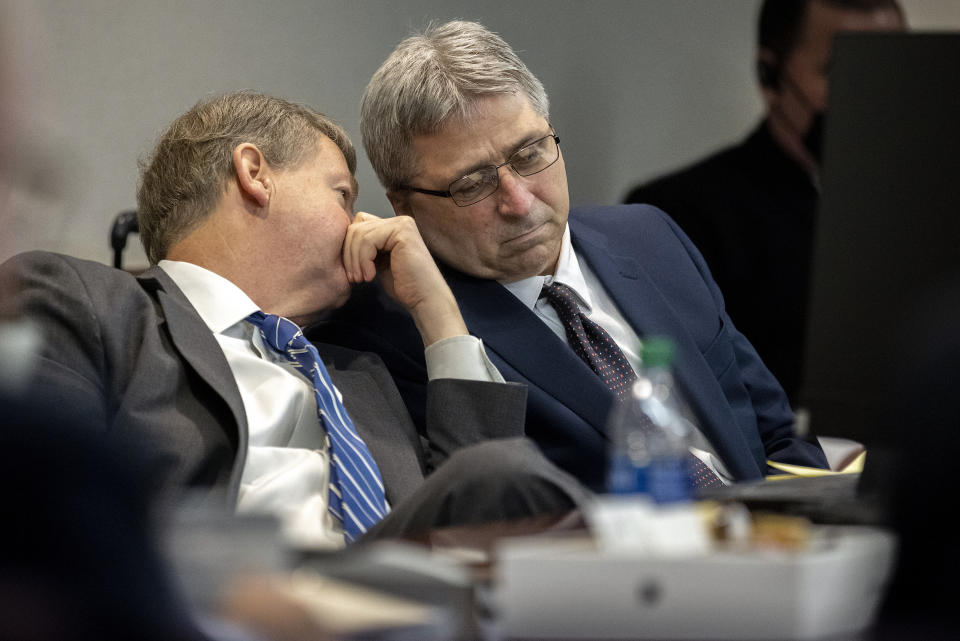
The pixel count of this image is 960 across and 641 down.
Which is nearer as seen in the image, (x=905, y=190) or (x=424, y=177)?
(x=905, y=190)

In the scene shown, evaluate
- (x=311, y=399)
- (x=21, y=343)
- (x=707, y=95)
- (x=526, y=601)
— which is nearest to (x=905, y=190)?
(x=526, y=601)

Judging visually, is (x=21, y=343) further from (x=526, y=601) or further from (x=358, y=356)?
(x=358, y=356)

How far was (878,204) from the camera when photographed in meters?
1.01

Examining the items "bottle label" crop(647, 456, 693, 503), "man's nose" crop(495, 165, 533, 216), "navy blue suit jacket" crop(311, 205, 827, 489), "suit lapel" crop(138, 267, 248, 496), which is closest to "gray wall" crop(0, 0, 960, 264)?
"suit lapel" crop(138, 267, 248, 496)

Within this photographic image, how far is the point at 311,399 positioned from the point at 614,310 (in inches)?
26.4

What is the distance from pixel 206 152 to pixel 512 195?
56cm

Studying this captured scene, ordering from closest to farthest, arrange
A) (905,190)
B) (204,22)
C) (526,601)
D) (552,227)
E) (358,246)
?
(526,601), (905,190), (358,246), (552,227), (204,22)

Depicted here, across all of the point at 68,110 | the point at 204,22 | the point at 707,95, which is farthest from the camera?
the point at 707,95

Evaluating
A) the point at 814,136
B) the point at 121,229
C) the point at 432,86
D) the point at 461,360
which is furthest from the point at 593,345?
the point at 814,136

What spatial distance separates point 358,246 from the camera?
1.92m

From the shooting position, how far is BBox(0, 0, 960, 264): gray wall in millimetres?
2691

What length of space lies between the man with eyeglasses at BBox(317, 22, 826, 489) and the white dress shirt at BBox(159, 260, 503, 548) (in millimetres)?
144

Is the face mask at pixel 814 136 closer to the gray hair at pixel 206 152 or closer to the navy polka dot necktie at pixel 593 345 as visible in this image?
the navy polka dot necktie at pixel 593 345

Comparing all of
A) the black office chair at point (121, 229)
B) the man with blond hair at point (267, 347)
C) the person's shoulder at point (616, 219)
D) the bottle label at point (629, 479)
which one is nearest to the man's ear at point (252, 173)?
the man with blond hair at point (267, 347)
